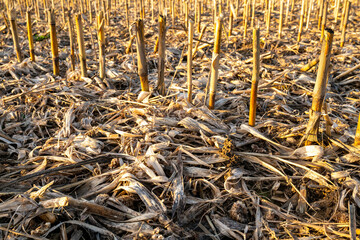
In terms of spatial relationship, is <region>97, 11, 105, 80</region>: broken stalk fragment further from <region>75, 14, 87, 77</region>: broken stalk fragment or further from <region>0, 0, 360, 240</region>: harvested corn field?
<region>75, 14, 87, 77</region>: broken stalk fragment

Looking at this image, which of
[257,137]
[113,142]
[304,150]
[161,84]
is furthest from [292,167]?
[161,84]

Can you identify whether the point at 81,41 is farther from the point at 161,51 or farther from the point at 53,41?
the point at 161,51

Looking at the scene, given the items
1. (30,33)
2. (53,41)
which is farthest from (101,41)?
(30,33)

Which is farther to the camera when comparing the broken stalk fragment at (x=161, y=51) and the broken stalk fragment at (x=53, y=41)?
the broken stalk fragment at (x=53, y=41)

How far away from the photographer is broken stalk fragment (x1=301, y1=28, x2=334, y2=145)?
77.8 inches

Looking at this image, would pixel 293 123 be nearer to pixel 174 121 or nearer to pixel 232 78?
pixel 174 121

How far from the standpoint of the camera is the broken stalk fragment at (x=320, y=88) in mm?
1975

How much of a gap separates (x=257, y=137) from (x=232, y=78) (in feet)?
5.77

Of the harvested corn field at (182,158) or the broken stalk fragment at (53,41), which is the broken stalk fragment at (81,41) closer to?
the harvested corn field at (182,158)

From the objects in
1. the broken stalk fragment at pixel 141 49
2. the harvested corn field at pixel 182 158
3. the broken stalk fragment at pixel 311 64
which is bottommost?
the harvested corn field at pixel 182 158

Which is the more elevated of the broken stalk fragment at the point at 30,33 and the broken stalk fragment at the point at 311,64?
the broken stalk fragment at the point at 30,33

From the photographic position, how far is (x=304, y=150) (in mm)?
2246

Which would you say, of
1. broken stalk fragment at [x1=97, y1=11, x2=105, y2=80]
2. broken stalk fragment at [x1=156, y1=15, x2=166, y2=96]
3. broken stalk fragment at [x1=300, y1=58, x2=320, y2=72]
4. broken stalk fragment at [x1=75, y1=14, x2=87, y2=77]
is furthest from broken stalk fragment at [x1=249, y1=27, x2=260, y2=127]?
broken stalk fragment at [x1=75, y1=14, x2=87, y2=77]

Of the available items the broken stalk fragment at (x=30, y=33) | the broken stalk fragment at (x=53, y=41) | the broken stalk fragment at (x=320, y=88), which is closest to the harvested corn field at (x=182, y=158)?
the broken stalk fragment at (x=320, y=88)
